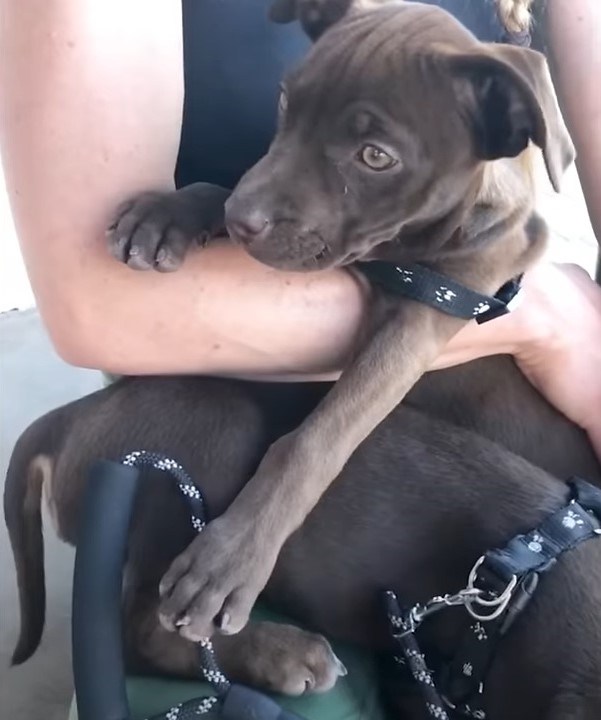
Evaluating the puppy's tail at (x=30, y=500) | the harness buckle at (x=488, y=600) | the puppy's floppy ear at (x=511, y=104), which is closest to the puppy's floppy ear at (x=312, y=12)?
the puppy's floppy ear at (x=511, y=104)

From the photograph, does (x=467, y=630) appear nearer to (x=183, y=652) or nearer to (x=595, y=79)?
(x=183, y=652)

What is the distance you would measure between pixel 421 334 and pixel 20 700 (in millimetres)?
1099

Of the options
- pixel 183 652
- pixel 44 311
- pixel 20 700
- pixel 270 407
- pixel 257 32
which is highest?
pixel 257 32

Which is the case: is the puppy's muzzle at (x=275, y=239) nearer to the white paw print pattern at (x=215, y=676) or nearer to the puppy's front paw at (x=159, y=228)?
the puppy's front paw at (x=159, y=228)

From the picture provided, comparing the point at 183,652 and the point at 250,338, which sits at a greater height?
the point at 250,338

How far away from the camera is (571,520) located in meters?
1.06

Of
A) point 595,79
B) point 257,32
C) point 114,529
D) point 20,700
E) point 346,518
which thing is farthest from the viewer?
point 20,700

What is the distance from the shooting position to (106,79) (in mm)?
1011

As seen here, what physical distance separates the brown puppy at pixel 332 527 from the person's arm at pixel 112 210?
0.06m

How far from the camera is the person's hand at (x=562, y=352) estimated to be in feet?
4.16

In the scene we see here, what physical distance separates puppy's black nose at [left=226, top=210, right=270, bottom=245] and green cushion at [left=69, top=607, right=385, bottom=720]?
0.39 m

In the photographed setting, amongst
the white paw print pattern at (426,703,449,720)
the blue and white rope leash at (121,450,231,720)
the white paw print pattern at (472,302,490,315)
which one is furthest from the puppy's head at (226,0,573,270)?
the white paw print pattern at (426,703,449,720)

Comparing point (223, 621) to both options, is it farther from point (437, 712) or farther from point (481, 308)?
point (481, 308)

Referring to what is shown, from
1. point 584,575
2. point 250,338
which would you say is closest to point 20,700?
point 250,338
